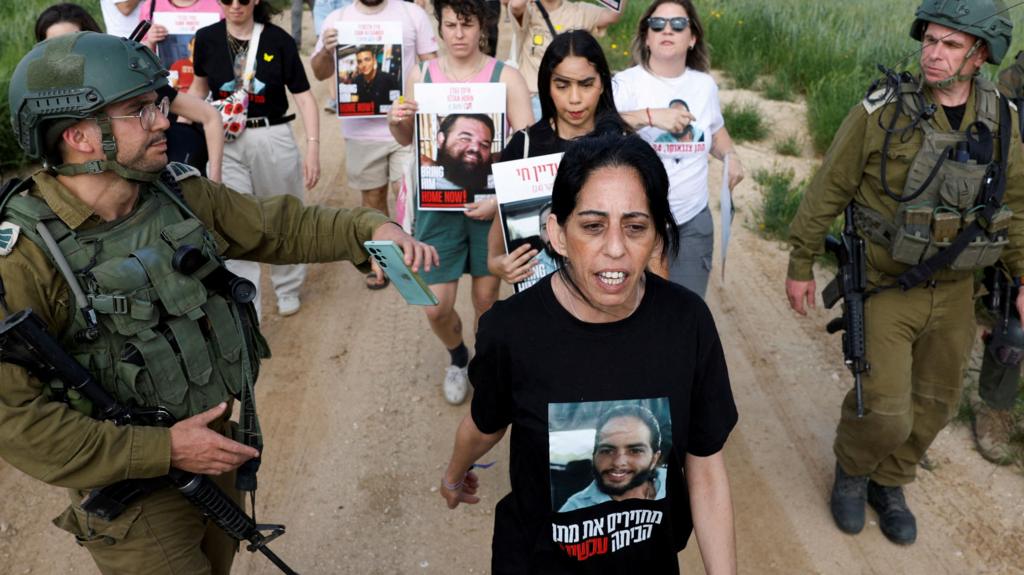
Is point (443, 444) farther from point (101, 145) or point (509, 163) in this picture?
point (101, 145)

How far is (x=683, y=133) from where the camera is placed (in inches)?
180

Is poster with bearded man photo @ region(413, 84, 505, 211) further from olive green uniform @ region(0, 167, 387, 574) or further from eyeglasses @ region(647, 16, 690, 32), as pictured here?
olive green uniform @ region(0, 167, 387, 574)

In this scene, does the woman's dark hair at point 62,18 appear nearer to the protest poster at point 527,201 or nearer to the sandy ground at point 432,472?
the sandy ground at point 432,472

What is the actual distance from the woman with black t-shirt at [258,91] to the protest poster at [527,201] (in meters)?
2.41

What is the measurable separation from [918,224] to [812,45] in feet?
25.1

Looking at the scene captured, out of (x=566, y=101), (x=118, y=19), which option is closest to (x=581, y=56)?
(x=566, y=101)

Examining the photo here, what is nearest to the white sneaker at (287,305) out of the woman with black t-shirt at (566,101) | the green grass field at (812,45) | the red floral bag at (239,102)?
the red floral bag at (239,102)

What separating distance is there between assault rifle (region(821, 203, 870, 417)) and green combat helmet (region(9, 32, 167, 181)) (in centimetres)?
307

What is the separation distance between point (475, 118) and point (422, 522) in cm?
207

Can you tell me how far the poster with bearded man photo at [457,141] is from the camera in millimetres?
4672

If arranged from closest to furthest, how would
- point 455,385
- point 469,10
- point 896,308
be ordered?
point 896,308
point 469,10
point 455,385

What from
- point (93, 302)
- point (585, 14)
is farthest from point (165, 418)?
point (585, 14)

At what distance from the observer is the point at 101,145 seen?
262 cm

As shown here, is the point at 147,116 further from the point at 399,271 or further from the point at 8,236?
the point at 399,271
